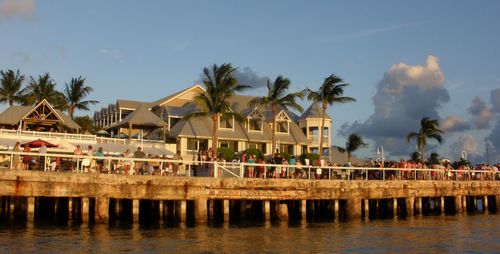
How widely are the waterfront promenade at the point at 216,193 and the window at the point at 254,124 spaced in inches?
970

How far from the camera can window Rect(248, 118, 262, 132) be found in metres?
59.8

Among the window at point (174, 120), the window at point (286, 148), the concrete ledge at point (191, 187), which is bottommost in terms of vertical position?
the concrete ledge at point (191, 187)

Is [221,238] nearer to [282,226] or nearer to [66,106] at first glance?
[282,226]

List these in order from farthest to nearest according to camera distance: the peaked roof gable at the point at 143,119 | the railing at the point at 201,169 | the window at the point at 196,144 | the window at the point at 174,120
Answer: the window at the point at 174,120
the window at the point at 196,144
the peaked roof gable at the point at 143,119
the railing at the point at 201,169

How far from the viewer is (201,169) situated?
31.8 meters

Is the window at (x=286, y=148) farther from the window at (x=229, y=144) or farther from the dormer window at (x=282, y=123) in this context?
the window at (x=229, y=144)

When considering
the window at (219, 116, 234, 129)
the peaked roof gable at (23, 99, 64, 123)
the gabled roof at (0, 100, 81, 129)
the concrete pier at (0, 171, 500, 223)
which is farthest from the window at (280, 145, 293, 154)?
the concrete pier at (0, 171, 500, 223)

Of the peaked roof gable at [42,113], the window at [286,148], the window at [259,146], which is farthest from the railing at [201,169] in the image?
the window at [286,148]

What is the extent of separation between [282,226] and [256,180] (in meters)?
2.64

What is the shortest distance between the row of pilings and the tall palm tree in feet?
61.2

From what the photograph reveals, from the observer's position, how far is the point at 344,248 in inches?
816

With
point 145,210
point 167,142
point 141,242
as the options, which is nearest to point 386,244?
point 141,242

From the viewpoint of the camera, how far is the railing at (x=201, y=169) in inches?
1000

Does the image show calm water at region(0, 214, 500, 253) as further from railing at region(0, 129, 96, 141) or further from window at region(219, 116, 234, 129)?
window at region(219, 116, 234, 129)
